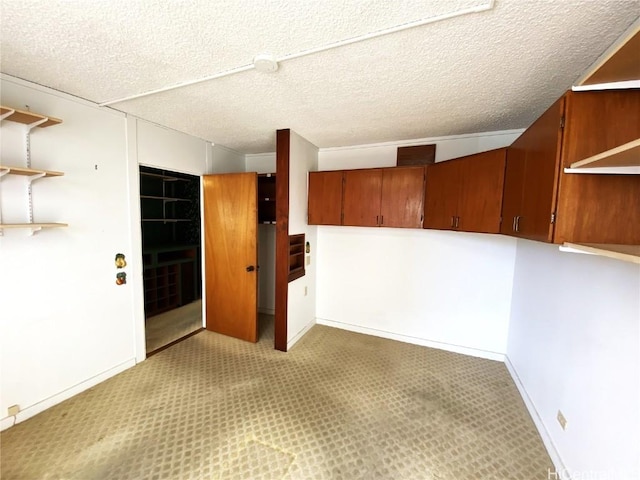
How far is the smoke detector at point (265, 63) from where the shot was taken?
1.50 m

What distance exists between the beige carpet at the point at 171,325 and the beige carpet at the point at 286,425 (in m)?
0.40

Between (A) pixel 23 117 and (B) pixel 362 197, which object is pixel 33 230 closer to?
(A) pixel 23 117

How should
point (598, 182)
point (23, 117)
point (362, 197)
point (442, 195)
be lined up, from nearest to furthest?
point (598, 182) → point (23, 117) → point (442, 195) → point (362, 197)

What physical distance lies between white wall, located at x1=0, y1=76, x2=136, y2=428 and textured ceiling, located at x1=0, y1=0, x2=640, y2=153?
0.30 meters

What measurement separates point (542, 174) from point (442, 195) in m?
1.24

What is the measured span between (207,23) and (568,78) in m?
2.30

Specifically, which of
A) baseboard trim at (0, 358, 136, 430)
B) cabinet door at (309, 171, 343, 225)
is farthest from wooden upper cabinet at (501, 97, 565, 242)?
baseboard trim at (0, 358, 136, 430)

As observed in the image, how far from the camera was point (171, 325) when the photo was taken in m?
3.61

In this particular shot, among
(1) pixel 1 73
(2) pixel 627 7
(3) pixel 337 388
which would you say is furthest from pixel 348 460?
(1) pixel 1 73

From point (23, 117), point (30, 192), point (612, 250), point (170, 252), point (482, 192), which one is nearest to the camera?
point (612, 250)

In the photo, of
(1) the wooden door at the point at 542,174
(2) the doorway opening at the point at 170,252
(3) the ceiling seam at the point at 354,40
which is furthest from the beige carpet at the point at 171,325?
(1) the wooden door at the point at 542,174

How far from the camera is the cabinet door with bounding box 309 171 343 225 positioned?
318cm

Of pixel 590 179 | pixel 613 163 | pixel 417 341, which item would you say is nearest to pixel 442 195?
pixel 590 179

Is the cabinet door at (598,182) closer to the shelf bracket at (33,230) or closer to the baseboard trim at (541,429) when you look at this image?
the baseboard trim at (541,429)
